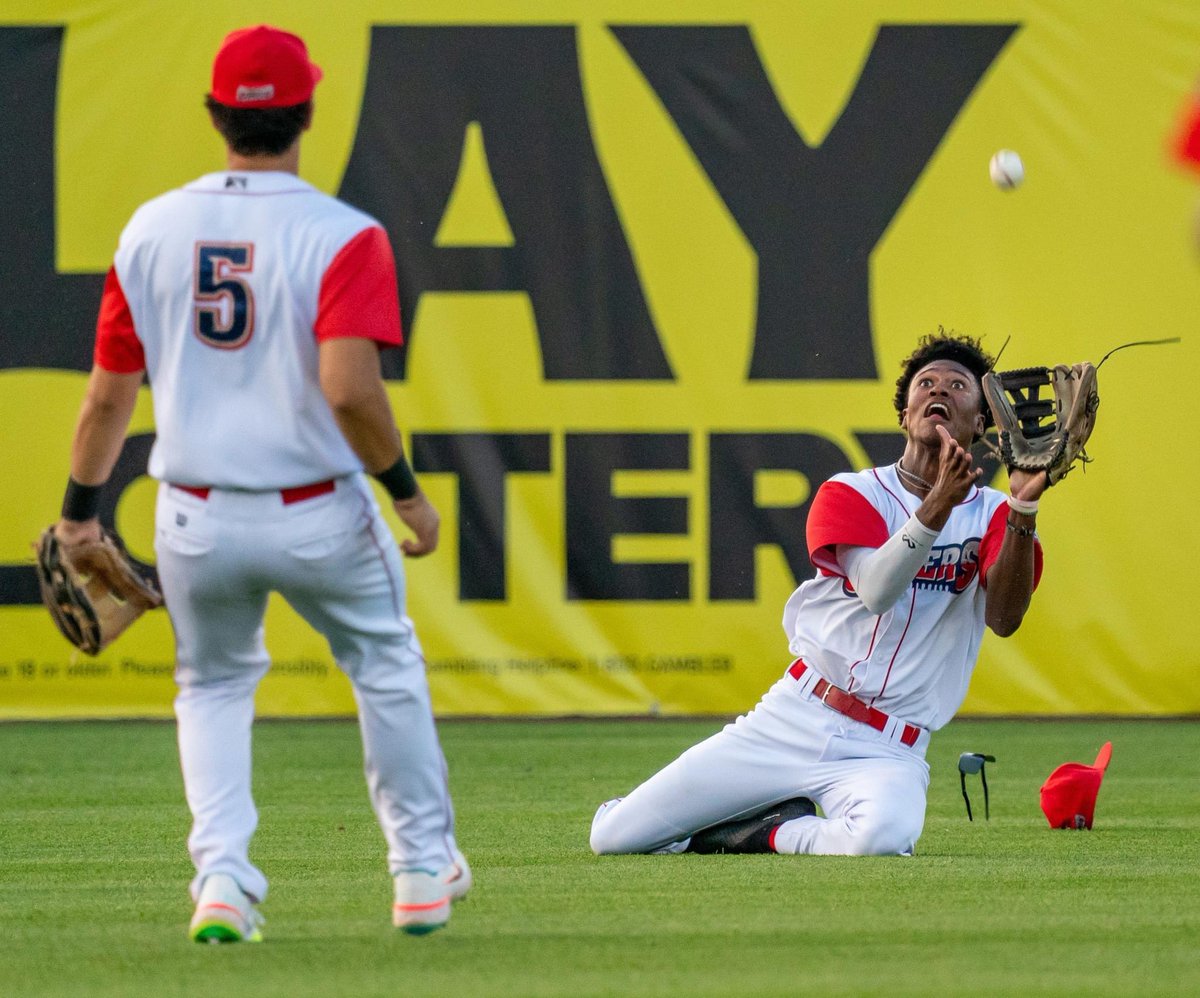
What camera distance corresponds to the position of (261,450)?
3.64m

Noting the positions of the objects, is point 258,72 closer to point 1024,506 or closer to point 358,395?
point 358,395

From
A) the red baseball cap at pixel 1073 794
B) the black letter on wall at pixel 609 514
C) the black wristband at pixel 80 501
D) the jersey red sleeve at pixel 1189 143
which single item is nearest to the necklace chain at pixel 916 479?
the red baseball cap at pixel 1073 794

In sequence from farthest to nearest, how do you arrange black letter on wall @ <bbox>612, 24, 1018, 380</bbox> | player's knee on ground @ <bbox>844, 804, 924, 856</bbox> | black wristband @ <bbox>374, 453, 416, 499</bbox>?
black letter on wall @ <bbox>612, 24, 1018, 380</bbox>, player's knee on ground @ <bbox>844, 804, 924, 856</bbox>, black wristband @ <bbox>374, 453, 416, 499</bbox>

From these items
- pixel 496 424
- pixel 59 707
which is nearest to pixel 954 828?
pixel 496 424

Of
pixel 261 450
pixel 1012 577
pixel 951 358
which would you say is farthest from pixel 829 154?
pixel 261 450

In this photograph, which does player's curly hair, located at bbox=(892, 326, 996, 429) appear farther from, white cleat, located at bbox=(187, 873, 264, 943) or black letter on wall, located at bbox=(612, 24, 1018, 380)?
black letter on wall, located at bbox=(612, 24, 1018, 380)

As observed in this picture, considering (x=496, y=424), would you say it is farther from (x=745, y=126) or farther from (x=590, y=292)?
(x=745, y=126)

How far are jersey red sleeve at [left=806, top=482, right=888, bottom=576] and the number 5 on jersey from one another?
2.08 meters

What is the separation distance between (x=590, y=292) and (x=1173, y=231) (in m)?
2.85

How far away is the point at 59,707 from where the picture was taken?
9883mm

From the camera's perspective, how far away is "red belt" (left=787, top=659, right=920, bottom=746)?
541 cm

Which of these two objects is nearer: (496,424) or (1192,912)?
(1192,912)

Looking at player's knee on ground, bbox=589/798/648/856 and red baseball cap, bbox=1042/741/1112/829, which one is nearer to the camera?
player's knee on ground, bbox=589/798/648/856

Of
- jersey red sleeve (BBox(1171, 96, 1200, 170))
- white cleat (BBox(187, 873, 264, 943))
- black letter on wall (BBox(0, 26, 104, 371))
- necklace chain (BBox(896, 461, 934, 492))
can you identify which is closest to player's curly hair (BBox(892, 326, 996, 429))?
necklace chain (BBox(896, 461, 934, 492))
